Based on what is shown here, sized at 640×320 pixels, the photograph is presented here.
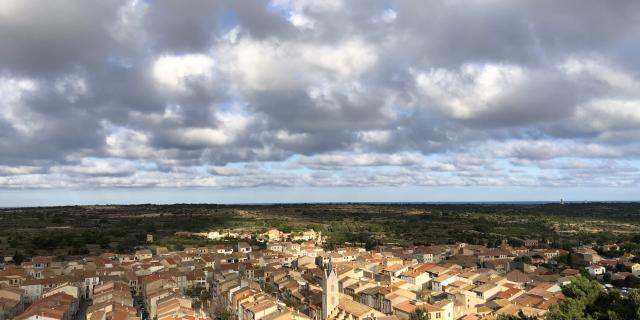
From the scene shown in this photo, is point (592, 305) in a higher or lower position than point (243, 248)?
higher

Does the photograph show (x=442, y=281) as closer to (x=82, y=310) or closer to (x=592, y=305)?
(x=592, y=305)

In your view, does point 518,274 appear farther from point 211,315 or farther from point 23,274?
point 23,274

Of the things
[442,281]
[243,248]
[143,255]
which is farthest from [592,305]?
[143,255]

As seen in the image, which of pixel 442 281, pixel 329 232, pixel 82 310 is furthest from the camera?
pixel 329 232

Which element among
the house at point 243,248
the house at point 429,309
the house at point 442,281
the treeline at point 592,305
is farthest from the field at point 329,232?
the treeline at point 592,305

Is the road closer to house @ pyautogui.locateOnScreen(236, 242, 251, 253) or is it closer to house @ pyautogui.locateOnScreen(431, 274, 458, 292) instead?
house @ pyautogui.locateOnScreen(236, 242, 251, 253)

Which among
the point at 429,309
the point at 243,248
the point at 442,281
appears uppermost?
the point at 243,248

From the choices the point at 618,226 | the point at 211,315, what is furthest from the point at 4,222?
the point at 618,226

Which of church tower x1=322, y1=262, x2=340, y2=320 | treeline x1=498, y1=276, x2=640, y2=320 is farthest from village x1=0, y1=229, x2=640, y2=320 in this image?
treeline x1=498, y1=276, x2=640, y2=320
